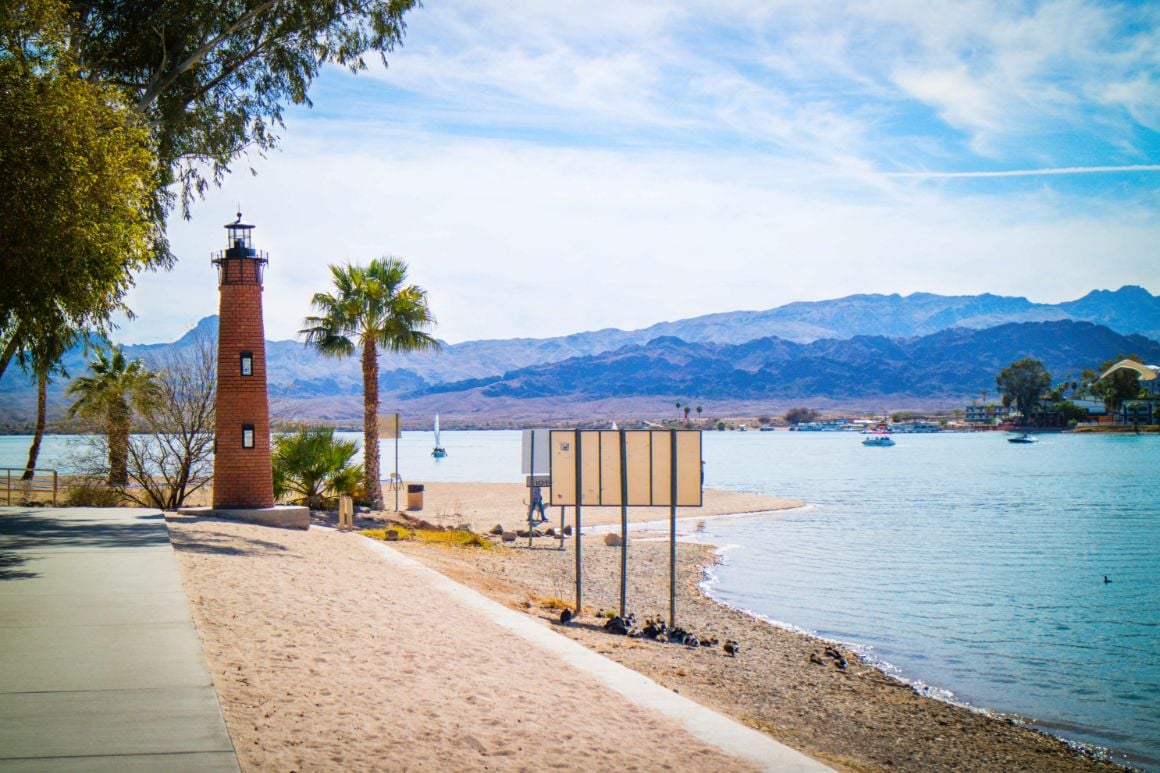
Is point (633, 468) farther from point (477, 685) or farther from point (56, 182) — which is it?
point (56, 182)

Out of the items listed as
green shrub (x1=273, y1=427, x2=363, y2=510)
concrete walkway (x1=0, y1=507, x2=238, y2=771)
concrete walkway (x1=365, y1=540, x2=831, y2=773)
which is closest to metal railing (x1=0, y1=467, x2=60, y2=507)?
green shrub (x1=273, y1=427, x2=363, y2=510)

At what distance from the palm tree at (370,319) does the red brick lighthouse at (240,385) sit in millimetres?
9177

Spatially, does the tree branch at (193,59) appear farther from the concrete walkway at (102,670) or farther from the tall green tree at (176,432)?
the concrete walkway at (102,670)

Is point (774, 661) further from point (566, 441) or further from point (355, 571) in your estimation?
point (355, 571)

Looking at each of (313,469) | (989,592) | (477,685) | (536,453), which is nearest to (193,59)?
(536,453)

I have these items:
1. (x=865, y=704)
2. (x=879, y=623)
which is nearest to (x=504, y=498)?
(x=879, y=623)

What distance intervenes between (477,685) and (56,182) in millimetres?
8248

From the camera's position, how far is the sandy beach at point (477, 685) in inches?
258

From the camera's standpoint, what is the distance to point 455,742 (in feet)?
21.6

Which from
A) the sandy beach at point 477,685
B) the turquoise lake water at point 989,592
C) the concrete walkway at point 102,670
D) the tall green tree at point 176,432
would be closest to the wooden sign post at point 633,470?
the sandy beach at point 477,685

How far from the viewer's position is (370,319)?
29.9m

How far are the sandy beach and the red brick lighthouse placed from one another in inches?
91.2

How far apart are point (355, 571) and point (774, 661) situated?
5.92m

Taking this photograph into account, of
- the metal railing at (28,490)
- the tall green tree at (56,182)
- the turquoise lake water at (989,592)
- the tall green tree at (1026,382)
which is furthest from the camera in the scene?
the tall green tree at (1026,382)
